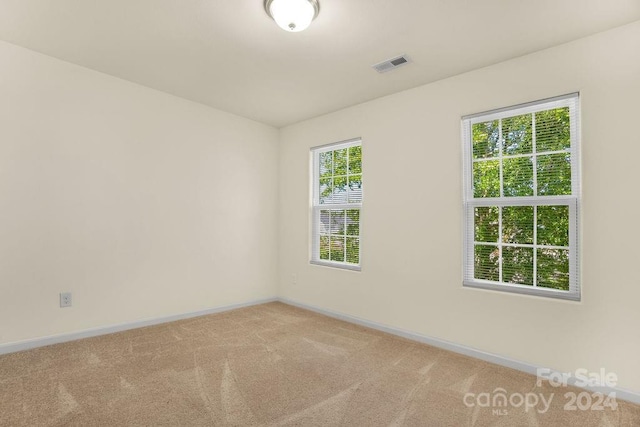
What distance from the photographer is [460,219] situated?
299 cm

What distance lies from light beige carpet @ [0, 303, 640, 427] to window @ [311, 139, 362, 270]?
1181 millimetres

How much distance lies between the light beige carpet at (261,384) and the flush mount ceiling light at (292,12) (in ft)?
8.25

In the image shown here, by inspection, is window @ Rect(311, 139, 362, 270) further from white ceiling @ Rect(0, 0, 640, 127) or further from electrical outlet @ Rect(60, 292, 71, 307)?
electrical outlet @ Rect(60, 292, 71, 307)

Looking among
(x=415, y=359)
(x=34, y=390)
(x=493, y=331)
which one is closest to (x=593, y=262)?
(x=493, y=331)

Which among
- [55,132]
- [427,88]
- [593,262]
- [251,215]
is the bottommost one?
[593,262]

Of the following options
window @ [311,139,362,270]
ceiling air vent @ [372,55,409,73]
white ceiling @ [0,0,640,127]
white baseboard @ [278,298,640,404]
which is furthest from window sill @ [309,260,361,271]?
ceiling air vent @ [372,55,409,73]

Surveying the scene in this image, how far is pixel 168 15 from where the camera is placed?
7.36 ft

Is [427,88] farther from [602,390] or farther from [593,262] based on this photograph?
[602,390]

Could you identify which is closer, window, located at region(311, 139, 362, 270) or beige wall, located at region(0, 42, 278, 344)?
beige wall, located at region(0, 42, 278, 344)

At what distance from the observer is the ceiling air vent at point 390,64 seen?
9.17 feet

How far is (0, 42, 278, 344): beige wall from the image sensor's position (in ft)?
9.06

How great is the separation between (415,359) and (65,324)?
10.6ft

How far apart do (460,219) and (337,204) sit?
5.31 ft

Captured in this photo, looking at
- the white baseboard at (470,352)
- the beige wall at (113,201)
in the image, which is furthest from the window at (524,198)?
the beige wall at (113,201)
